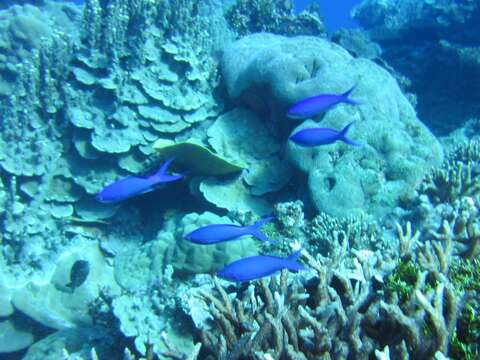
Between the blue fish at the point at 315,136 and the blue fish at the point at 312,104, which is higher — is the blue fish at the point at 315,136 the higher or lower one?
the lower one

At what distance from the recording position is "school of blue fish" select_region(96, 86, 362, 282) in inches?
118

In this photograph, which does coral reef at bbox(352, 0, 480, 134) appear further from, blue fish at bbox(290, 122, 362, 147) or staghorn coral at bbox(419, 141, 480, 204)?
blue fish at bbox(290, 122, 362, 147)

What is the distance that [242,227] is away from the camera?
3.52 m

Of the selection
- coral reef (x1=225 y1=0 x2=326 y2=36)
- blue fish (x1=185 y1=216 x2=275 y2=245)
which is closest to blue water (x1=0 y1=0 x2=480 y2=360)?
blue fish (x1=185 y1=216 x2=275 y2=245)

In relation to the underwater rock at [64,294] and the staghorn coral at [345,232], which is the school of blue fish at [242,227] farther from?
the underwater rock at [64,294]

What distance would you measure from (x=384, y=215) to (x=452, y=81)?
6.89m

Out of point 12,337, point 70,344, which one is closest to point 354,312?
point 70,344

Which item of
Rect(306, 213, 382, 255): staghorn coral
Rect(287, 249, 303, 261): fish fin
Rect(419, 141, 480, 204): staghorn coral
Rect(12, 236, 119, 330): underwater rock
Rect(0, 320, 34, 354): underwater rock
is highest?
Rect(287, 249, 303, 261): fish fin

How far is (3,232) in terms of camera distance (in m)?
5.52

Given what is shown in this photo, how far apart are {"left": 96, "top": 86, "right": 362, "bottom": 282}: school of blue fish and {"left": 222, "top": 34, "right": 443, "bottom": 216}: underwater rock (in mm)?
1085

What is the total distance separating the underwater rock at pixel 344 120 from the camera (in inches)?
208

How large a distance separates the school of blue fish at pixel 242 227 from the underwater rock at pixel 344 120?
1.08 meters

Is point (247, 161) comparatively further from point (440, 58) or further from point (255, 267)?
point (440, 58)

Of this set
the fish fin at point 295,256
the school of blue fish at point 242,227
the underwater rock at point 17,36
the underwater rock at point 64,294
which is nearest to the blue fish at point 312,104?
the school of blue fish at point 242,227
